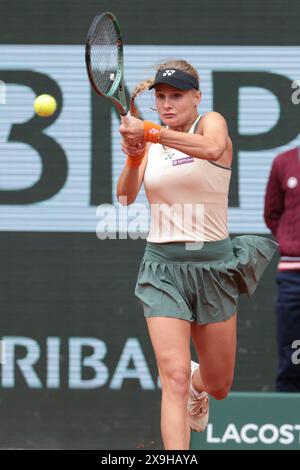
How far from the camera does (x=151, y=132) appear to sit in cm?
449

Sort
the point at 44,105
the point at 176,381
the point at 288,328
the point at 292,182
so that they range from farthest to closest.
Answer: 1. the point at 44,105
2. the point at 288,328
3. the point at 292,182
4. the point at 176,381

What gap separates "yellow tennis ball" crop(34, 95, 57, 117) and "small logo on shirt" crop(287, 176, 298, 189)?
1388 mm

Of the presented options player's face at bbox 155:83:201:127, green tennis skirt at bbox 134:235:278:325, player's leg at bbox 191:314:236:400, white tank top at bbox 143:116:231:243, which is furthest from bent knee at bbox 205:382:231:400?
player's face at bbox 155:83:201:127

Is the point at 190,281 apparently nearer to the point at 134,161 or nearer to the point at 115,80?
the point at 134,161

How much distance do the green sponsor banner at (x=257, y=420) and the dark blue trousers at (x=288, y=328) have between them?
0.16m

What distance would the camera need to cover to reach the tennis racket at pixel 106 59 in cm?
444

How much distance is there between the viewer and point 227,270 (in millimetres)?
4914

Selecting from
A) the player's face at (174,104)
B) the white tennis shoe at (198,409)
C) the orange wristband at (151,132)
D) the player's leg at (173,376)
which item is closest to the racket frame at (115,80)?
the orange wristband at (151,132)

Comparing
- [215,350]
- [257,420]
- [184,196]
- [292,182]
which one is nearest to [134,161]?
[184,196]

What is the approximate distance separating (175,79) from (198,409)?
1660 mm
